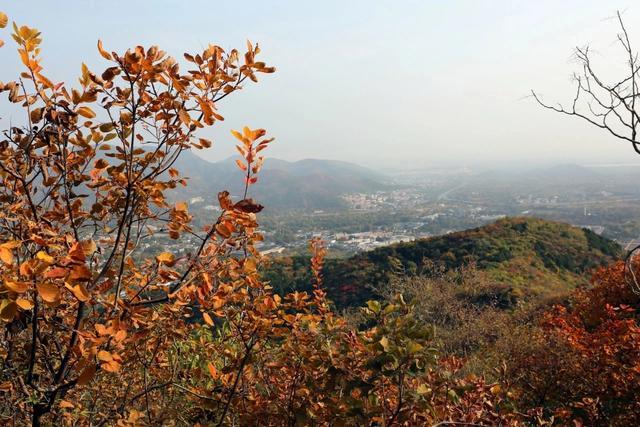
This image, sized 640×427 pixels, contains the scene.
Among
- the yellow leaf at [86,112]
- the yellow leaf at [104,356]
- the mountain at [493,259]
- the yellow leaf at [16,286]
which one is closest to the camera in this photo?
the yellow leaf at [16,286]

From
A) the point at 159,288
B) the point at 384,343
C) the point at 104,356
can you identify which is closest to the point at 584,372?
the point at 384,343

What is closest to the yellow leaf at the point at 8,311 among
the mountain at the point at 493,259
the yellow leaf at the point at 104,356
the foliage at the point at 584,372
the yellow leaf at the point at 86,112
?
the yellow leaf at the point at 104,356

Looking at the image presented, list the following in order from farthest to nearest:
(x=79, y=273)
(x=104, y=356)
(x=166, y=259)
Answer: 1. (x=166, y=259)
2. (x=104, y=356)
3. (x=79, y=273)

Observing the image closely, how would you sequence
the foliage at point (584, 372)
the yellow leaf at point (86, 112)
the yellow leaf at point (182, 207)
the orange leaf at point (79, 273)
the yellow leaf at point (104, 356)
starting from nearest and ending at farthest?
the orange leaf at point (79, 273), the yellow leaf at point (104, 356), the yellow leaf at point (86, 112), the yellow leaf at point (182, 207), the foliage at point (584, 372)

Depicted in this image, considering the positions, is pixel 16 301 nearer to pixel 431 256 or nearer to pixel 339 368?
pixel 339 368

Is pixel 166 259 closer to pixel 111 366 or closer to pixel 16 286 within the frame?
pixel 111 366

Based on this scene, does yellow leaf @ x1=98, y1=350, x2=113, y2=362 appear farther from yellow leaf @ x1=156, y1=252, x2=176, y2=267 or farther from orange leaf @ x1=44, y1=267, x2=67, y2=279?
yellow leaf @ x1=156, y1=252, x2=176, y2=267

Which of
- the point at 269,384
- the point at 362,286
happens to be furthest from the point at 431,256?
the point at 269,384

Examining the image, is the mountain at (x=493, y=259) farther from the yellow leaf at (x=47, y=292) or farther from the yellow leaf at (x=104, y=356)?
the yellow leaf at (x=47, y=292)
